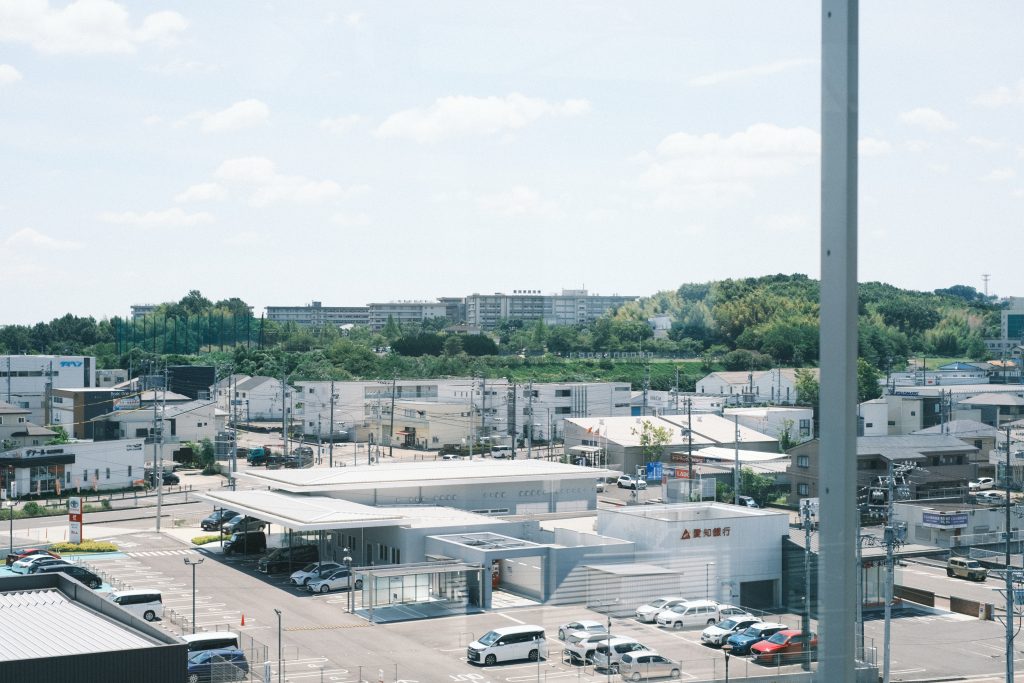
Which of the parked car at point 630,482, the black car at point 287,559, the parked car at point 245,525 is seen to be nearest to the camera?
the black car at point 287,559

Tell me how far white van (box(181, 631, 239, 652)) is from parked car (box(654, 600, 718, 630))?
365 centimetres

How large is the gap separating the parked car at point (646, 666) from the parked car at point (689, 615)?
1.11 metres

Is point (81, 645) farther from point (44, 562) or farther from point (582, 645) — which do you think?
point (44, 562)

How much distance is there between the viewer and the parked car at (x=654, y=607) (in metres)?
2.12

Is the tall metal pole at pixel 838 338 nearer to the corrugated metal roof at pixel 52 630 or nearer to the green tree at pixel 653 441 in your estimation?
the corrugated metal roof at pixel 52 630

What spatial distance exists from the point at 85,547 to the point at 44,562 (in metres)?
1.11

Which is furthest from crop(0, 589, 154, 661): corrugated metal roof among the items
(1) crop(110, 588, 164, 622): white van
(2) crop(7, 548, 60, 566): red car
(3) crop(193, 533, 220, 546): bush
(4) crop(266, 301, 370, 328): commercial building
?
(3) crop(193, 533, 220, 546): bush

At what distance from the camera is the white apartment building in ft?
51.5

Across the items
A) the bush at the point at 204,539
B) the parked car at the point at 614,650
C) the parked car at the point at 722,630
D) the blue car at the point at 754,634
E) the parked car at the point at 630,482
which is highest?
the blue car at the point at 754,634

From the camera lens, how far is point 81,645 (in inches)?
113

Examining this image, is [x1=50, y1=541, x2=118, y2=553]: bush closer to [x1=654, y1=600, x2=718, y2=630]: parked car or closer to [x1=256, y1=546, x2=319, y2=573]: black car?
[x1=256, y1=546, x2=319, y2=573]: black car

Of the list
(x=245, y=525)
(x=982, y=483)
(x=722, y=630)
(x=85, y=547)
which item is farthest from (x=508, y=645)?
(x=982, y=483)

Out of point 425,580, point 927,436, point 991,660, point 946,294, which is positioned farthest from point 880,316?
point 927,436

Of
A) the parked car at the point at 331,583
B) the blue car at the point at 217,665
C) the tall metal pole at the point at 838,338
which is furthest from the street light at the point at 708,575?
the parked car at the point at 331,583
